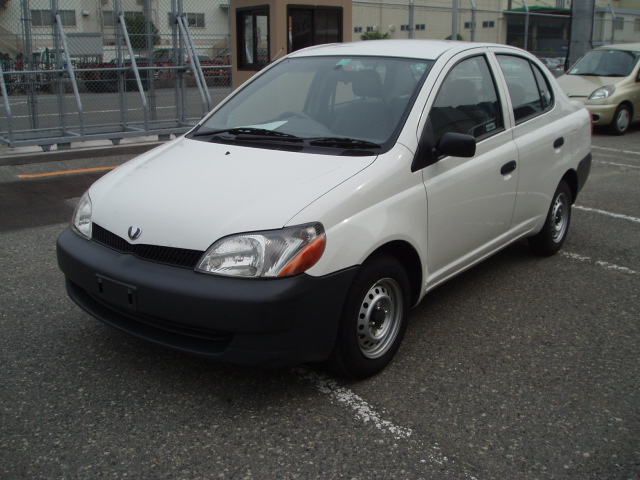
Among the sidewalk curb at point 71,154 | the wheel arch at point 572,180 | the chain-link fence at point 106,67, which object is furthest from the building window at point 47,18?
the wheel arch at point 572,180

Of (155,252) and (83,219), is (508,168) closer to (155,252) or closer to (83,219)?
(155,252)

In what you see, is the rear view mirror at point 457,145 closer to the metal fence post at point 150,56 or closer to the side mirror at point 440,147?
the side mirror at point 440,147

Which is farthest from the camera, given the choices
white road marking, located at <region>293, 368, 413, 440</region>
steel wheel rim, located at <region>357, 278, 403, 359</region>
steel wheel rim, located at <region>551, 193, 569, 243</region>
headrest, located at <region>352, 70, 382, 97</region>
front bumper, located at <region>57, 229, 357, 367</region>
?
steel wheel rim, located at <region>551, 193, 569, 243</region>

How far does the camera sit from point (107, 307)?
11.5ft

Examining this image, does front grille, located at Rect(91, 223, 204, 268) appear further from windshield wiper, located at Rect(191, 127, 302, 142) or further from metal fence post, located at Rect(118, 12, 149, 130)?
metal fence post, located at Rect(118, 12, 149, 130)

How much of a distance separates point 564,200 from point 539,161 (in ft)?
2.67

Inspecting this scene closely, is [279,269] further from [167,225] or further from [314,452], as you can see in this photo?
[314,452]

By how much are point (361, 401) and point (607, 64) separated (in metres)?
12.2

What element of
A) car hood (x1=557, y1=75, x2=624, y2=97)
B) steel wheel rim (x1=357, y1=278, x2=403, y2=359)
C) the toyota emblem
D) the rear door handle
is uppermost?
car hood (x1=557, y1=75, x2=624, y2=97)

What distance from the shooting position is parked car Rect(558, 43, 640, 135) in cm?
1269

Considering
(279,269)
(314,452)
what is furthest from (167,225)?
(314,452)

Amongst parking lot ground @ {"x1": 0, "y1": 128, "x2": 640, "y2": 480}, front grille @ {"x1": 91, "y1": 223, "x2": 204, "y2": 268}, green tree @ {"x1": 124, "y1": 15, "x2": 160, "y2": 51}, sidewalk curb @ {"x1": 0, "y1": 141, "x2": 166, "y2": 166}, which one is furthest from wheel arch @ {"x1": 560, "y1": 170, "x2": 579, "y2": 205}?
green tree @ {"x1": 124, "y1": 15, "x2": 160, "y2": 51}

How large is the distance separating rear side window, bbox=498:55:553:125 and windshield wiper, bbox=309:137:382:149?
146cm

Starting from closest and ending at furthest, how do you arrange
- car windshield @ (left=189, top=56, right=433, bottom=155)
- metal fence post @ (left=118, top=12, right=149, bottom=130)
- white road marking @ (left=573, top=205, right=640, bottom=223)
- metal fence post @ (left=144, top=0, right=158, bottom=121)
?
car windshield @ (left=189, top=56, right=433, bottom=155) → white road marking @ (left=573, top=205, right=640, bottom=223) → metal fence post @ (left=118, top=12, right=149, bottom=130) → metal fence post @ (left=144, top=0, right=158, bottom=121)
